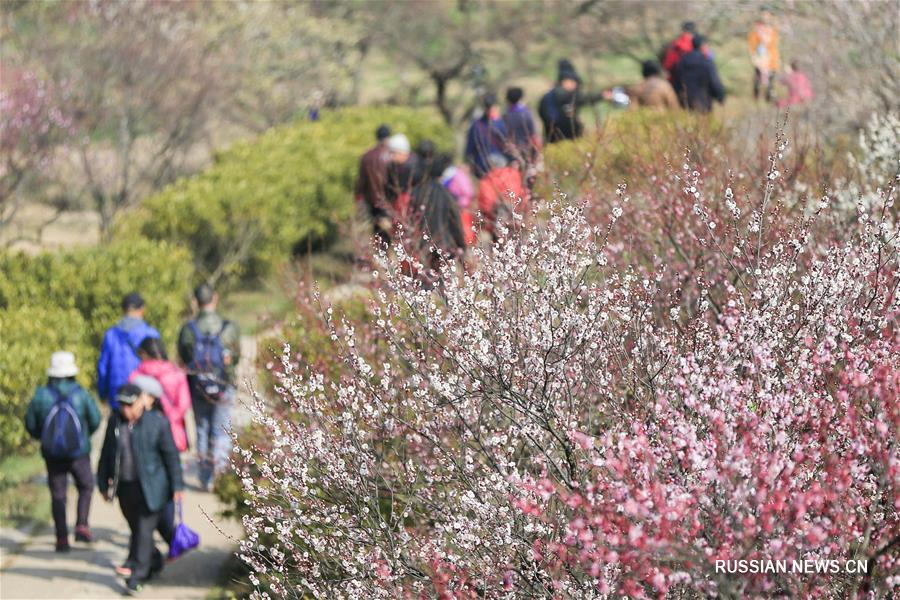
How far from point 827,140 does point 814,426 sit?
880cm

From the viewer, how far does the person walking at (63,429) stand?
29.4ft

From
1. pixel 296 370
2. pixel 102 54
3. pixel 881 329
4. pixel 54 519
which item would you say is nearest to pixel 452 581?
pixel 881 329

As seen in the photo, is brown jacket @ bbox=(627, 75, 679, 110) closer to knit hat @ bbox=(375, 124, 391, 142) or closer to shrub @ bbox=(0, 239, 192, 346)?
knit hat @ bbox=(375, 124, 391, 142)

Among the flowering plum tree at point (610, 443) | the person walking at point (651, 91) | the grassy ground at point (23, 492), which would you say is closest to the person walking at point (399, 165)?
the person walking at point (651, 91)

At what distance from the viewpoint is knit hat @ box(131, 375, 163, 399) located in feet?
27.1

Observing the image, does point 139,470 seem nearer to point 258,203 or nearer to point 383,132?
point 383,132

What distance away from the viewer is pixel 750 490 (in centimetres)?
408

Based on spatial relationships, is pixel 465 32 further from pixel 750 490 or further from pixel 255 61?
pixel 750 490

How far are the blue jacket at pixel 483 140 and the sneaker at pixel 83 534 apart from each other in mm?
5797

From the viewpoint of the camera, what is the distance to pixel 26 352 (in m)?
10.5

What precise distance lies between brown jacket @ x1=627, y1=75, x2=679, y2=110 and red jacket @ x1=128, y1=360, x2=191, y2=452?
8.10 meters

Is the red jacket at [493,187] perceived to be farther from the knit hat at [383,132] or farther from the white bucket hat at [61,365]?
the white bucket hat at [61,365]

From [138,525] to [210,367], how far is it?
2.00 meters

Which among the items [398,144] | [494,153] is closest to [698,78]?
[494,153]
